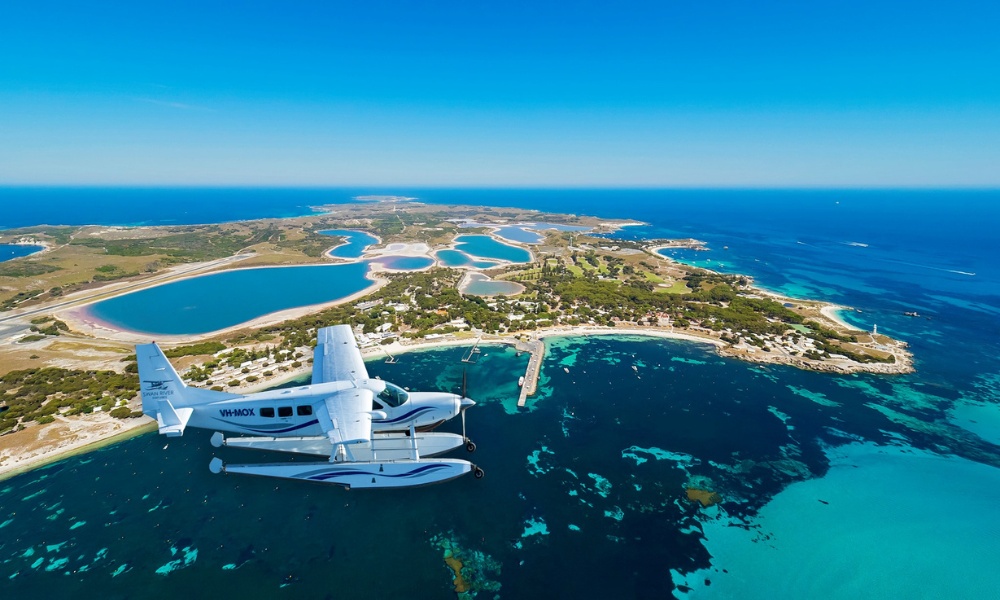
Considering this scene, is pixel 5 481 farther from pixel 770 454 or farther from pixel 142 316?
pixel 770 454

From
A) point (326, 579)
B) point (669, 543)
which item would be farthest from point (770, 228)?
point (326, 579)

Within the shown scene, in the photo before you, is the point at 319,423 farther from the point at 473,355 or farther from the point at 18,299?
the point at 18,299

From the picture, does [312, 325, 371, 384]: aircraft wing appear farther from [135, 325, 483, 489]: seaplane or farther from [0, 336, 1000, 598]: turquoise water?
[0, 336, 1000, 598]: turquoise water

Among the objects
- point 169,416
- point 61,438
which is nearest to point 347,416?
point 169,416

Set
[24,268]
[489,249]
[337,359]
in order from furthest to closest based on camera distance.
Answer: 1. [489,249]
2. [24,268]
3. [337,359]

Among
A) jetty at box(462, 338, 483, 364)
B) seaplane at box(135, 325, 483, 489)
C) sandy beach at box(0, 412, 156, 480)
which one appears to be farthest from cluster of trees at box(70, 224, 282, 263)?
seaplane at box(135, 325, 483, 489)
